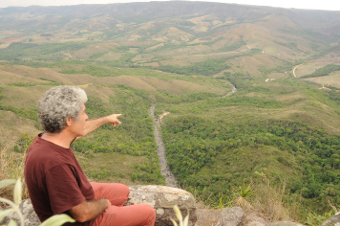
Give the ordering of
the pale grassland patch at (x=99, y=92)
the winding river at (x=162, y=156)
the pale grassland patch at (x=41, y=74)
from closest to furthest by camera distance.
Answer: the winding river at (x=162, y=156) < the pale grassland patch at (x=99, y=92) < the pale grassland patch at (x=41, y=74)

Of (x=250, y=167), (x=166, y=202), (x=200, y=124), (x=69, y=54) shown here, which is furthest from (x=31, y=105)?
(x=69, y=54)

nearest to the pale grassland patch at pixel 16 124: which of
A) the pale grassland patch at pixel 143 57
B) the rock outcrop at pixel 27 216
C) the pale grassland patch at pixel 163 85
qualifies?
the rock outcrop at pixel 27 216

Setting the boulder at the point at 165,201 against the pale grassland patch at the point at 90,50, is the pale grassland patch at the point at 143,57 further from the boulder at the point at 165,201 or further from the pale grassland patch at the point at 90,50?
the boulder at the point at 165,201

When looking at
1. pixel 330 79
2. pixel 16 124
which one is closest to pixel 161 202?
pixel 16 124

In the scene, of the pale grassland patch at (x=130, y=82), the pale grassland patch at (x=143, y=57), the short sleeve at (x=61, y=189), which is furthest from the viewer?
the pale grassland patch at (x=143, y=57)

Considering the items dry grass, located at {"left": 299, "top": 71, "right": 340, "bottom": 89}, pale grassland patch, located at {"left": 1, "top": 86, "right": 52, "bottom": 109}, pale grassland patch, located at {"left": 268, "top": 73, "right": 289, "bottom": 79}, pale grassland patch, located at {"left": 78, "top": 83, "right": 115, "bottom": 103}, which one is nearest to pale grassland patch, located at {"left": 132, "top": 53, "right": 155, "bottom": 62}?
pale grassland patch, located at {"left": 268, "top": 73, "right": 289, "bottom": 79}

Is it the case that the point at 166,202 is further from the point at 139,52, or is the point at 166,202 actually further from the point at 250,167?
the point at 139,52
